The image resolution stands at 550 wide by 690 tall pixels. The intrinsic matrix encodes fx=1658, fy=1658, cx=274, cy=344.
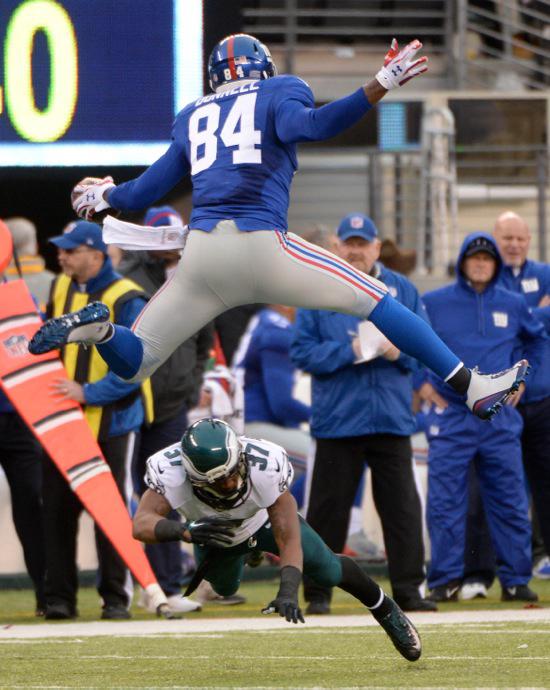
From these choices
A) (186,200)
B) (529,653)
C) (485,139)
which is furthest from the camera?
(485,139)

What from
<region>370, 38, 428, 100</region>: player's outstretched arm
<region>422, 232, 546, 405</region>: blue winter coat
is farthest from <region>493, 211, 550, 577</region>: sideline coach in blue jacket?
<region>370, 38, 428, 100</region>: player's outstretched arm

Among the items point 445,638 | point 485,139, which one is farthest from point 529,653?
point 485,139

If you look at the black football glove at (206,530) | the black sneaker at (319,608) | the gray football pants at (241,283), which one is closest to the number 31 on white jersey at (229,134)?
the gray football pants at (241,283)

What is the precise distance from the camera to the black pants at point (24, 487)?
27.9 feet

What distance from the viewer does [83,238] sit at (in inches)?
324

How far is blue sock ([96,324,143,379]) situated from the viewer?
6.12 m

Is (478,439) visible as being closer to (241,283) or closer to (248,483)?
(241,283)

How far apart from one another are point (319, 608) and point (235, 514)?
241cm

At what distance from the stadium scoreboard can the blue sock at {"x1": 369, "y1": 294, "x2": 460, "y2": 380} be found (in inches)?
158

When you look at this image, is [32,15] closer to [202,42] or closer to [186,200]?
[202,42]

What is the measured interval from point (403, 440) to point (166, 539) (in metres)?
2.77

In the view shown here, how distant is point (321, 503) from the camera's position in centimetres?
820

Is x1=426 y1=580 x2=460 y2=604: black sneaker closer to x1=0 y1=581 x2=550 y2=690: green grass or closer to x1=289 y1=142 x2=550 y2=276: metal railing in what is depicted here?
x1=0 y1=581 x2=550 y2=690: green grass

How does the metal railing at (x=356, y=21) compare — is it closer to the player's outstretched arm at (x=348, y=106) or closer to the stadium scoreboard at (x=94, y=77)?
the stadium scoreboard at (x=94, y=77)
